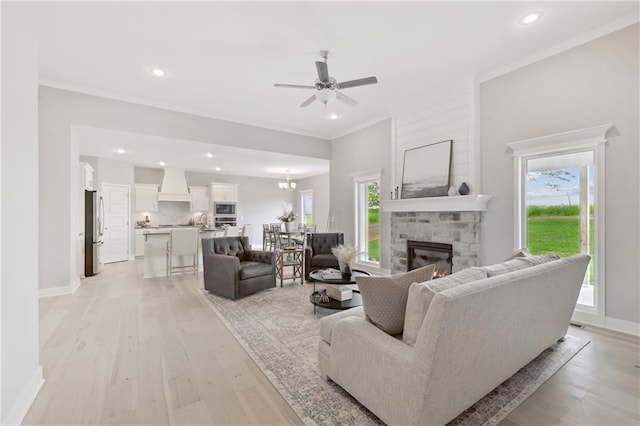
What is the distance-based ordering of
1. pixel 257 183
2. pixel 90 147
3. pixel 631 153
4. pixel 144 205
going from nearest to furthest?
pixel 631 153 < pixel 90 147 < pixel 144 205 < pixel 257 183

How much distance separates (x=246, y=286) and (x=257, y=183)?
7604mm

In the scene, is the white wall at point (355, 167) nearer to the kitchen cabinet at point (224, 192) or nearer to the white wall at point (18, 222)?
the kitchen cabinet at point (224, 192)

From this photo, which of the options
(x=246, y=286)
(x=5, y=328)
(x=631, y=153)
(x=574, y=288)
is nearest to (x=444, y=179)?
(x=631, y=153)

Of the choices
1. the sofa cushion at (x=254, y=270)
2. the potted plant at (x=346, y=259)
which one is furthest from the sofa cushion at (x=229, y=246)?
the potted plant at (x=346, y=259)

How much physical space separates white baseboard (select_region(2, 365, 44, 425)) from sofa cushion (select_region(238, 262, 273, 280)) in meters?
2.35

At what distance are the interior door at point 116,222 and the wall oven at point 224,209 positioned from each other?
2598 mm

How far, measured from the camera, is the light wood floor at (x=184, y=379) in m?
1.82

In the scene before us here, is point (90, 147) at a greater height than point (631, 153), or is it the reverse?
point (90, 147)

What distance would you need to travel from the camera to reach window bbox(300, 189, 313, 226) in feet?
38.1

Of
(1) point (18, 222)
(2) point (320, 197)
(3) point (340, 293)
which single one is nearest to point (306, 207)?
(2) point (320, 197)

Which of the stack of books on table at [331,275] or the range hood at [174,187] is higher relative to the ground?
the range hood at [174,187]

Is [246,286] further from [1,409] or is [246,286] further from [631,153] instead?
[631,153]

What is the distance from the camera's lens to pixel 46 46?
3.29m

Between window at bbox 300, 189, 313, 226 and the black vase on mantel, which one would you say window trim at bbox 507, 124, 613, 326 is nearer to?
the black vase on mantel
